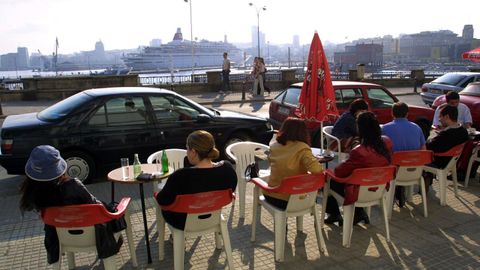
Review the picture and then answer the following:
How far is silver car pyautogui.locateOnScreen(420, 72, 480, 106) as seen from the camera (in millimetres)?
15898

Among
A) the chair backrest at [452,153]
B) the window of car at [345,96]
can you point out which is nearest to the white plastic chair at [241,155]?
the chair backrest at [452,153]

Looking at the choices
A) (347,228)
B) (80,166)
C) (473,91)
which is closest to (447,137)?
(347,228)

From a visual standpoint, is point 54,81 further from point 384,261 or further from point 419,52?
point 419,52

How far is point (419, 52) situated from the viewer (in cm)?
9594

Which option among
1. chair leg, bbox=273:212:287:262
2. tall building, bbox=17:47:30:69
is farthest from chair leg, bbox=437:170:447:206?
tall building, bbox=17:47:30:69

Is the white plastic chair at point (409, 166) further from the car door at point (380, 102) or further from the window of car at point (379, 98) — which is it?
the window of car at point (379, 98)

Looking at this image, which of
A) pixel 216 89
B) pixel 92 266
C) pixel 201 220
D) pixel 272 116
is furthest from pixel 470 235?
pixel 216 89

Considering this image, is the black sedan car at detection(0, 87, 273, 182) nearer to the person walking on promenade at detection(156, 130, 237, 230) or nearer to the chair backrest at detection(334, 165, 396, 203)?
the person walking on promenade at detection(156, 130, 237, 230)

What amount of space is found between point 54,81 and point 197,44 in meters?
71.8

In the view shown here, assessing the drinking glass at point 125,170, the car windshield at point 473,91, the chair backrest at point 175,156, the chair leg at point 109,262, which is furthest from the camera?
the car windshield at point 473,91

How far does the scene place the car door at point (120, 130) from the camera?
7066mm

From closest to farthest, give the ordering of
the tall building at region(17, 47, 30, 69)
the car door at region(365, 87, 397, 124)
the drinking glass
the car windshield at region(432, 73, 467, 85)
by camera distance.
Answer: the drinking glass
the car door at region(365, 87, 397, 124)
the car windshield at region(432, 73, 467, 85)
the tall building at region(17, 47, 30, 69)

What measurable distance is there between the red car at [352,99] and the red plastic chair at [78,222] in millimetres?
6332

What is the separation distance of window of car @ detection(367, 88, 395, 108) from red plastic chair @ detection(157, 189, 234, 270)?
22.9ft
